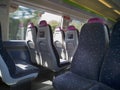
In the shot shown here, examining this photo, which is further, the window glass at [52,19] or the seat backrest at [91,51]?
the window glass at [52,19]

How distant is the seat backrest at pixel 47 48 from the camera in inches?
121

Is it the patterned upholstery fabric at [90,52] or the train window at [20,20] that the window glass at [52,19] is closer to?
the train window at [20,20]

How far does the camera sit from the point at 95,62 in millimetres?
1925

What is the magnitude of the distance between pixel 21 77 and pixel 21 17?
1.89m

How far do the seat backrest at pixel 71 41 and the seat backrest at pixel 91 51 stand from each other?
1652 mm

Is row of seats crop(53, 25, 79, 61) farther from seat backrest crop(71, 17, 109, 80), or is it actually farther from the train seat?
seat backrest crop(71, 17, 109, 80)

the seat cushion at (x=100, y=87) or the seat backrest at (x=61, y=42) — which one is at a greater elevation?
the seat backrest at (x=61, y=42)

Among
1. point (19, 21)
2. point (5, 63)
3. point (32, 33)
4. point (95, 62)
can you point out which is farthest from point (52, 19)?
point (95, 62)

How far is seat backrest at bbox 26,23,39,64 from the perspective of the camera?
3472 millimetres

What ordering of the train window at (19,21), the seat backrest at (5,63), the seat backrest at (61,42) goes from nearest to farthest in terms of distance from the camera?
1. the seat backrest at (5,63)
2. the train window at (19,21)
3. the seat backrest at (61,42)

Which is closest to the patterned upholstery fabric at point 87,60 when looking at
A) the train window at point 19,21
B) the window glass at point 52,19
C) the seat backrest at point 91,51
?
the seat backrest at point 91,51

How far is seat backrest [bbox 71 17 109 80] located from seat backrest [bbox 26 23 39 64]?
1.48 metres

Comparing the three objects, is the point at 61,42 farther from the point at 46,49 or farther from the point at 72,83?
the point at 72,83

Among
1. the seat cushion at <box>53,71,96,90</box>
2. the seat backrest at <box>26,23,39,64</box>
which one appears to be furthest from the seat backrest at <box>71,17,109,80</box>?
the seat backrest at <box>26,23,39,64</box>
